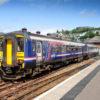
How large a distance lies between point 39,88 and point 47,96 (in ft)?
13.9

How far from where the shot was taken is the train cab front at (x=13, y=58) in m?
20.0

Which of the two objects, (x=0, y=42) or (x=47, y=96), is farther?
(x=0, y=42)

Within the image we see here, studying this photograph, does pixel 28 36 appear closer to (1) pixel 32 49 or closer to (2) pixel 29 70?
Answer: (1) pixel 32 49

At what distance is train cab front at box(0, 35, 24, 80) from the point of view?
20.0 m

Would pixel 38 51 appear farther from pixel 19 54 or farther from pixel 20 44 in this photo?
pixel 19 54

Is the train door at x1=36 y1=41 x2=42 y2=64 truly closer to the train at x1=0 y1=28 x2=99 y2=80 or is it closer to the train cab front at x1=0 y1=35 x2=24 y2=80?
the train at x1=0 y1=28 x2=99 y2=80

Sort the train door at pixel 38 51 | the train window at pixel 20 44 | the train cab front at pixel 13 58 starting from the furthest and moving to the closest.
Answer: the train door at pixel 38 51 → the train window at pixel 20 44 → the train cab front at pixel 13 58

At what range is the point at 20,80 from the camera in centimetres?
2095

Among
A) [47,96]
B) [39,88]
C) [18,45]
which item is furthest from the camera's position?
[18,45]

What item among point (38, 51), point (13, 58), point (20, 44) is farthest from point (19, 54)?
point (38, 51)

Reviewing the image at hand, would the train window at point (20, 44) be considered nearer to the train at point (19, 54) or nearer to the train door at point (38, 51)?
the train at point (19, 54)

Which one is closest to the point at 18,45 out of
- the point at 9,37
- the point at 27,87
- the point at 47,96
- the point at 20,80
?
the point at 9,37

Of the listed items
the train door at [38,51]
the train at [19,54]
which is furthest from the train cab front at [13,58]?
the train door at [38,51]

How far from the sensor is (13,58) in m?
20.1
